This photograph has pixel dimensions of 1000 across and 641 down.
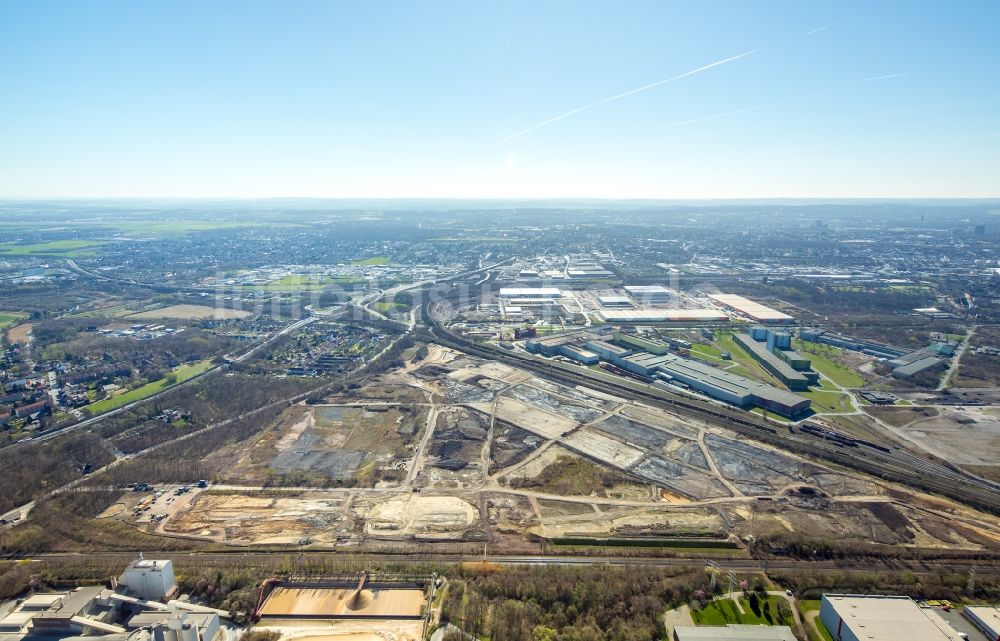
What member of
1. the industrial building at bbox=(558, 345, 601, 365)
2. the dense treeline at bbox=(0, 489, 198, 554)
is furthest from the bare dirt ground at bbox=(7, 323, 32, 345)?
the industrial building at bbox=(558, 345, 601, 365)

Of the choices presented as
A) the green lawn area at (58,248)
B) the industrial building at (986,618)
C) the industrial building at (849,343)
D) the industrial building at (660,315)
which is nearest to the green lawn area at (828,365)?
the industrial building at (849,343)

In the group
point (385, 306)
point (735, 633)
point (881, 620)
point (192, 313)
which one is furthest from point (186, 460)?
point (192, 313)

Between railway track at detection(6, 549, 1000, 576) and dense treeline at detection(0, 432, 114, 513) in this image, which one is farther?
dense treeline at detection(0, 432, 114, 513)

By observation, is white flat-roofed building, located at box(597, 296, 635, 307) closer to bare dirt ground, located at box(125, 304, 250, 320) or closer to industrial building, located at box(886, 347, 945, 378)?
industrial building, located at box(886, 347, 945, 378)

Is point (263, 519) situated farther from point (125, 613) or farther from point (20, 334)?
point (20, 334)

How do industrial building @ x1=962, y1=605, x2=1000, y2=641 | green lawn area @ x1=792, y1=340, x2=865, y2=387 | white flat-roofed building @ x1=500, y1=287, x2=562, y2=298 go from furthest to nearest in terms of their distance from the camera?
white flat-roofed building @ x1=500, y1=287, x2=562, y2=298 → green lawn area @ x1=792, y1=340, x2=865, y2=387 → industrial building @ x1=962, y1=605, x2=1000, y2=641

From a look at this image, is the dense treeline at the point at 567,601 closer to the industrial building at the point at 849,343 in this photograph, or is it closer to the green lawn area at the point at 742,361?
the green lawn area at the point at 742,361
